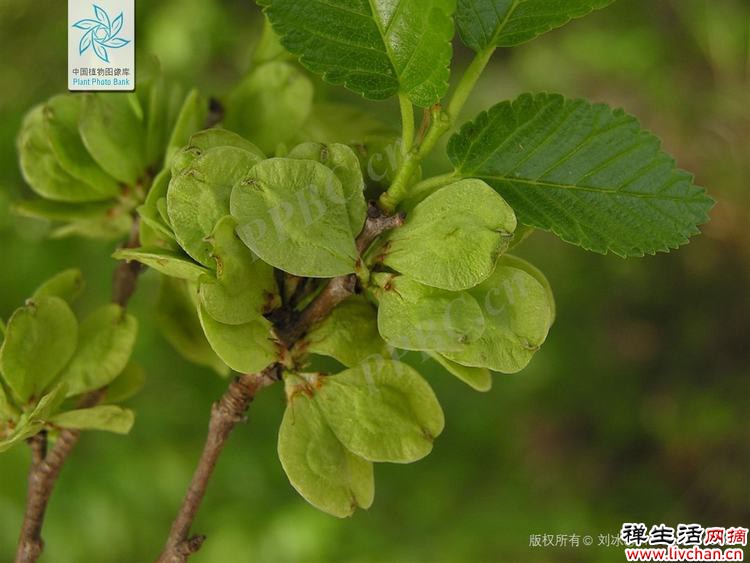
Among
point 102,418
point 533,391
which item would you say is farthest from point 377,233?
point 533,391

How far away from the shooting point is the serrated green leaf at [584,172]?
57cm

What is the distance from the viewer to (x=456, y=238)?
0.52m

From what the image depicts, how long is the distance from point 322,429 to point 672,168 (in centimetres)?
34

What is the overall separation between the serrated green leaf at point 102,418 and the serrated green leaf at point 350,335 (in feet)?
0.51

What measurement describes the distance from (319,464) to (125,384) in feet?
0.80

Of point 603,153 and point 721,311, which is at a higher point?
point 603,153

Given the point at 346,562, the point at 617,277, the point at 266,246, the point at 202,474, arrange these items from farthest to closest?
the point at 617,277
the point at 346,562
the point at 202,474
the point at 266,246

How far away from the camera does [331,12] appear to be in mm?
546

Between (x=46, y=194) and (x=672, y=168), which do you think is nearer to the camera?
(x=672, y=168)

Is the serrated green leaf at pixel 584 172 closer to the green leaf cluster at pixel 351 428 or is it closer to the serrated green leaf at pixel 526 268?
the serrated green leaf at pixel 526 268

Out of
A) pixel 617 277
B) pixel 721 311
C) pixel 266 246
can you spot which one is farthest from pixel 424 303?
pixel 721 311

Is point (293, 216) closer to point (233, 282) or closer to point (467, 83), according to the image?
point (233, 282)

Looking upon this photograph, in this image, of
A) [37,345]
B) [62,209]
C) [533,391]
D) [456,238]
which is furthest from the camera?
[533,391]

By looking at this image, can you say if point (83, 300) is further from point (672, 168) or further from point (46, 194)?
point (672, 168)
